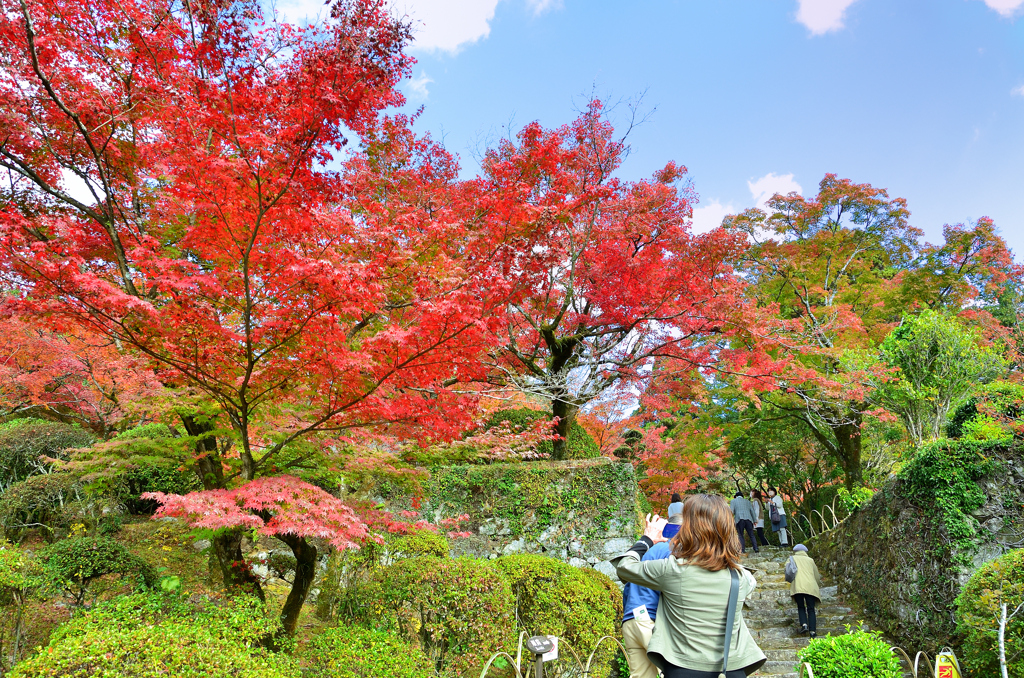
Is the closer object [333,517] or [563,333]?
[333,517]

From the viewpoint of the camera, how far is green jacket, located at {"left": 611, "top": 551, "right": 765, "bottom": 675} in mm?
2373

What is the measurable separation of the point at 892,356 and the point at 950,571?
437 cm

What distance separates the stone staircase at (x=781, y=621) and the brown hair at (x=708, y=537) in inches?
164

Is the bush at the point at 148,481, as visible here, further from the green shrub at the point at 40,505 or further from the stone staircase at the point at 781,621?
the stone staircase at the point at 781,621

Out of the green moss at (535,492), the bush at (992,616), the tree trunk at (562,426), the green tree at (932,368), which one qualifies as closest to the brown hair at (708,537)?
the bush at (992,616)

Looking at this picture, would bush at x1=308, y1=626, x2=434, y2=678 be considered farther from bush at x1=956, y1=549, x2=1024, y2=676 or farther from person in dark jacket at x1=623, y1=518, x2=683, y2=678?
bush at x1=956, y1=549, x2=1024, y2=676

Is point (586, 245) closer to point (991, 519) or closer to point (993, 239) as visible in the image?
point (991, 519)

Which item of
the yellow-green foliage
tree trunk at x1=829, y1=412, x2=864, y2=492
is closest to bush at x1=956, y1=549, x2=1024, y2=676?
the yellow-green foliage

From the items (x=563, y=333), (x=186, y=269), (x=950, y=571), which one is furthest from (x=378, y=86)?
(x=950, y=571)

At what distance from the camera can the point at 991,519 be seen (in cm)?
545

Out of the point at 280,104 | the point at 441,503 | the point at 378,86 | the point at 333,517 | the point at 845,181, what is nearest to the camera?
the point at 333,517

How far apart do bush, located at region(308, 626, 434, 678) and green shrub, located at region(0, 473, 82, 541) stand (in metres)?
6.15

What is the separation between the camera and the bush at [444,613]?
440 cm

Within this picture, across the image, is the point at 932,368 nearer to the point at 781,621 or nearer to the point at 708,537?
the point at 781,621
